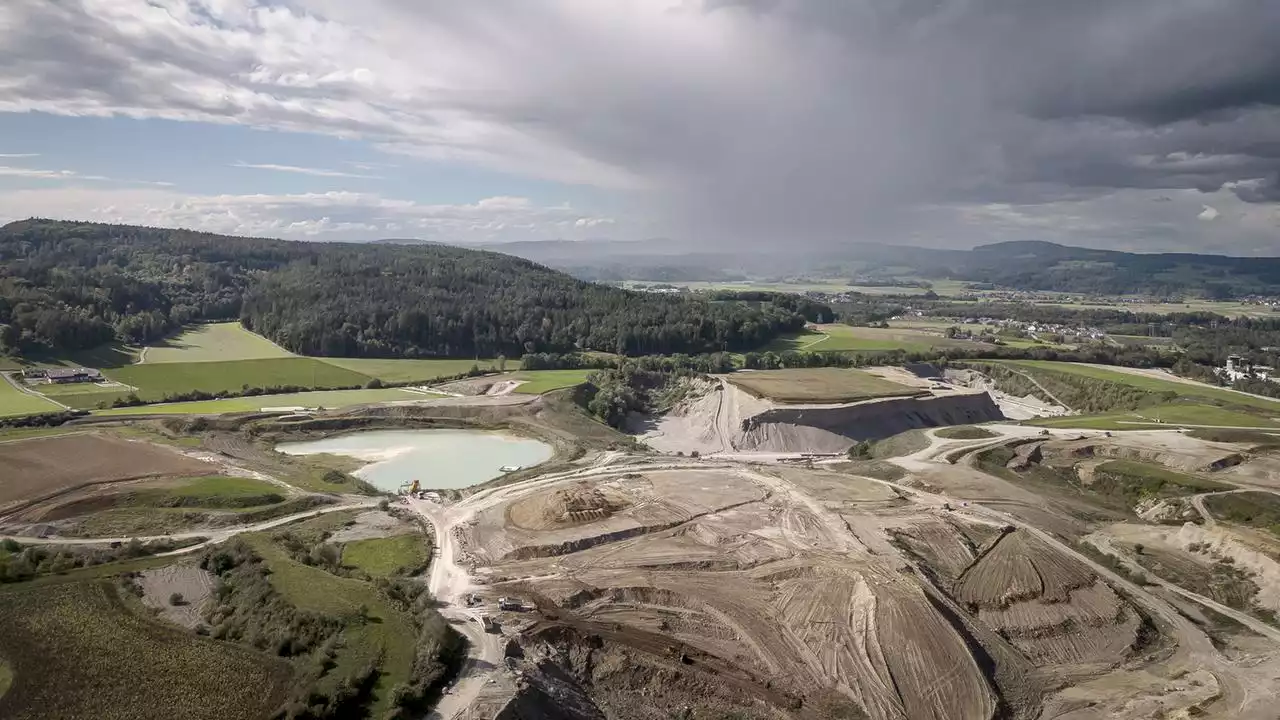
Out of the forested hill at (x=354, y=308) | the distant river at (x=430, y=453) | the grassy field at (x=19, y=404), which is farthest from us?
the forested hill at (x=354, y=308)

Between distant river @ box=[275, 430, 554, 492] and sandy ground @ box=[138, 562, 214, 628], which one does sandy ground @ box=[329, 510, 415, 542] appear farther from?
distant river @ box=[275, 430, 554, 492]

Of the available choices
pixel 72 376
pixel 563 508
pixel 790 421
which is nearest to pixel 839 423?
pixel 790 421

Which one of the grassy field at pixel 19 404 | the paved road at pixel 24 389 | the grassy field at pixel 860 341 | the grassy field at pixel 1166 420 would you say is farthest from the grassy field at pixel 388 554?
the grassy field at pixel 860 341

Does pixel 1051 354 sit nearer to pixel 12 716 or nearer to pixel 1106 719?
pixel 1106 719

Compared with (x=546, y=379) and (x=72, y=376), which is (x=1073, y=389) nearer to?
(x=546, y=379)

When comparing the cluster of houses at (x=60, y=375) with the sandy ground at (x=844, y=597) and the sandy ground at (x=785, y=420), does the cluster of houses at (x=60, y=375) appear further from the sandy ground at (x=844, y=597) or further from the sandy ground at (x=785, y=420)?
the sandy ground at (x=785, y=420)

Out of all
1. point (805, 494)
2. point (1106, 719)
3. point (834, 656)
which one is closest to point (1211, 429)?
point (805, 494)
